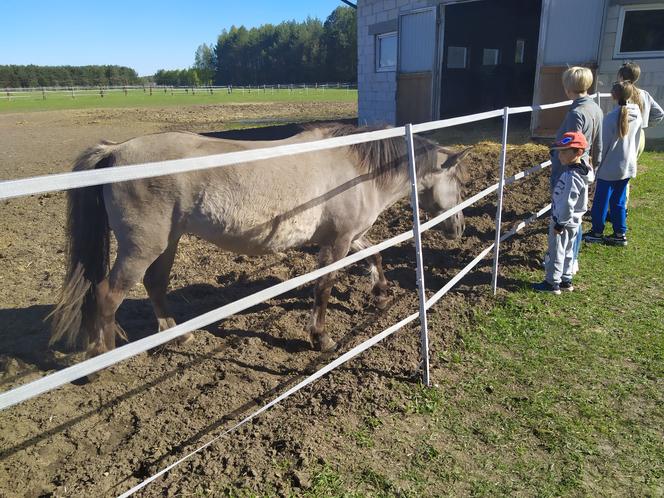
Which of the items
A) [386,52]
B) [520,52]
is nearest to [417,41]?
[386,52]

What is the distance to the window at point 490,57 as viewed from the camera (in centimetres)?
1866

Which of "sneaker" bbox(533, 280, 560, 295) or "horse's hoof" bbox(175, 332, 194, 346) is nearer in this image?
"horse's hoof" bbox(175, 332, 194, 346)

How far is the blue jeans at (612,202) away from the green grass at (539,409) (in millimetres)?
1117

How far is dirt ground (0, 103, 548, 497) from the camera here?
2.53 m

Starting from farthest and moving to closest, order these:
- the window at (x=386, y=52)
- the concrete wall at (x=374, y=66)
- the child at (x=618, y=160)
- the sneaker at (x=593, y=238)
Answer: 1. the window at (x=386, y=52)
2. the concrete wall at (x=374, y=66)
3. the sneaker at (x=593, y=238)
4. the child at (x=618, y=160)

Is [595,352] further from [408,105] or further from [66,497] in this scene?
[408,105]

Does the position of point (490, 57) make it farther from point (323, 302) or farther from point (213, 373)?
point (213, 373)

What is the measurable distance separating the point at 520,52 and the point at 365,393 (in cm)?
2087

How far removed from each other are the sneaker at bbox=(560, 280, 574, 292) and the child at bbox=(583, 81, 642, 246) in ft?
4.88

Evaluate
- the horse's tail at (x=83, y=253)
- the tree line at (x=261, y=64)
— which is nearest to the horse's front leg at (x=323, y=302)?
the horse's tail at (x=83, y=253)

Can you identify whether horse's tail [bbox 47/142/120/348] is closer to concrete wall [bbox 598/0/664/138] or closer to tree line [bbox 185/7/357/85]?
concrete wall [bbox 598/0/664/138]

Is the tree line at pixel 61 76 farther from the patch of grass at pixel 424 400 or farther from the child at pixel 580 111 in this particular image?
the patch of grass at pixel 424 400

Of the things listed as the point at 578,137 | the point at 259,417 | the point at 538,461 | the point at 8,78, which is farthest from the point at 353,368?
the point at 8,78

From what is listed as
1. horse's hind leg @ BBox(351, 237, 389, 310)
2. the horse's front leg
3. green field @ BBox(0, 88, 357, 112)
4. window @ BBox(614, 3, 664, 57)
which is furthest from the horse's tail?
green field @ BBox(0, 88, 357, 112)
